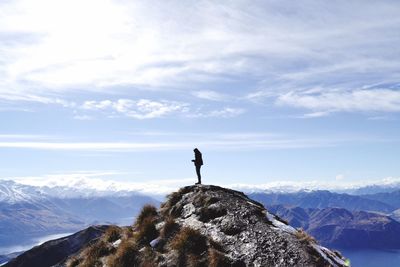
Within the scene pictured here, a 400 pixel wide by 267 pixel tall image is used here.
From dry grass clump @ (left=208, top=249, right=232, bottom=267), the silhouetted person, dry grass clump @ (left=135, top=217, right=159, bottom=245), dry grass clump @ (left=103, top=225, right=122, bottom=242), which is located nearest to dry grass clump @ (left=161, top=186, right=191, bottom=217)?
dry grass clump @ (left=135, top=217, right=159, bottom=245)

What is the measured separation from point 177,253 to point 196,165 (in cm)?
1416

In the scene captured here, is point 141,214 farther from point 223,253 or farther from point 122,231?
point 223,253

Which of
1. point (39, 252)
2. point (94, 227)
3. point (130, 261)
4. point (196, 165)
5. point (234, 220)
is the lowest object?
point (39, 252)

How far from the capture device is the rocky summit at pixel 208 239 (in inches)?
739

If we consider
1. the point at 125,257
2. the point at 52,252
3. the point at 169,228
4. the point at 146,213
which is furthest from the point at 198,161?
the point at 52,252

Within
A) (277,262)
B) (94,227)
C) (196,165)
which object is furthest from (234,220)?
(94,227)

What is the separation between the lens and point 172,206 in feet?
91.6

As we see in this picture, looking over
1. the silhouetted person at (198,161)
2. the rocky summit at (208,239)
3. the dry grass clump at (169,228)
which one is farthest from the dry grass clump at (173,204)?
the silhouetted person at (198,161)

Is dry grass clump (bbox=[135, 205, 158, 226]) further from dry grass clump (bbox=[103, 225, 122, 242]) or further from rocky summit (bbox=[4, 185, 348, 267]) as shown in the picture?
dry grass clump (bbox=[103, 225, 122, 242])

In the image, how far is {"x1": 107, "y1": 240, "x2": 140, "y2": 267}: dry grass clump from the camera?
21.6 meters

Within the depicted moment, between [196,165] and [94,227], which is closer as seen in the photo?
[196,165]

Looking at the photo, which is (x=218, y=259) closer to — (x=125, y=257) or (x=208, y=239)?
(x=208, y=239)

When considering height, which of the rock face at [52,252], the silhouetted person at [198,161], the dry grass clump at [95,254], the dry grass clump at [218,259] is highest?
the silhouetted person at [198,161]

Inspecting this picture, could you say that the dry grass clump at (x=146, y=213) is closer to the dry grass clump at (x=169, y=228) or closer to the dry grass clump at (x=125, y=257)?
the dry grass clump at (x=169, y=228)
